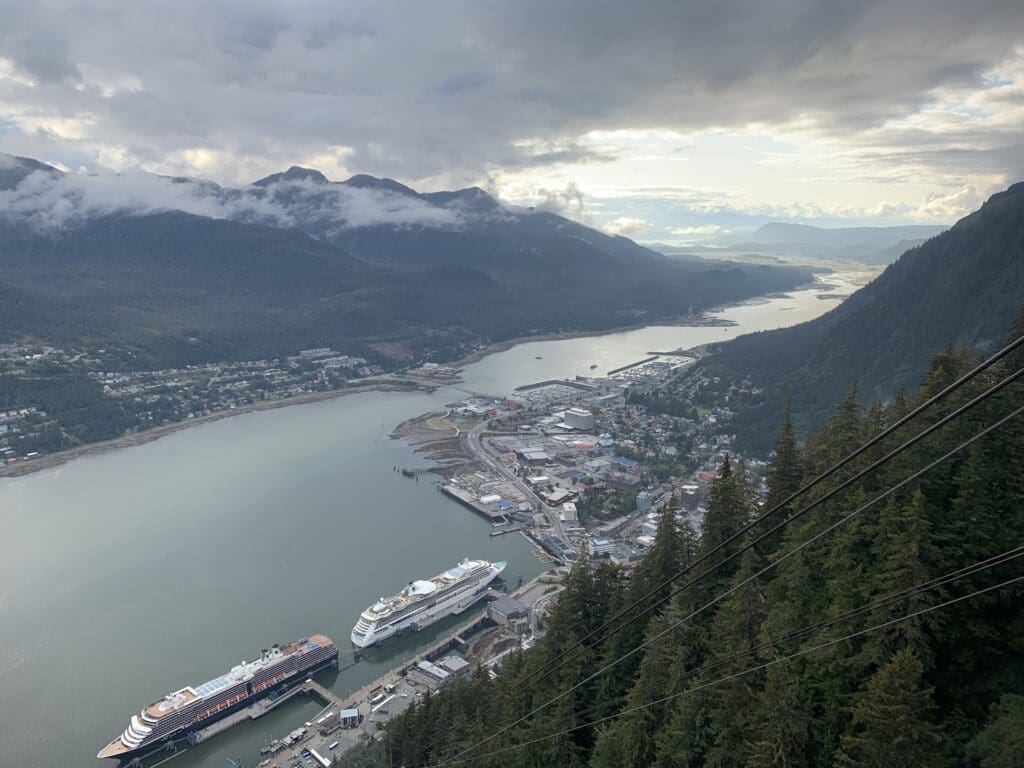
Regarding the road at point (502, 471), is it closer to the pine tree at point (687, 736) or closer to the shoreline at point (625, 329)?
the pine tree at point (687, 736)

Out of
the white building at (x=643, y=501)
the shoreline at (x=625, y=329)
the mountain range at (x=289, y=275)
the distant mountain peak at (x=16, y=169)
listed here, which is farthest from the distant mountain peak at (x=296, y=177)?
the white building at (x=643, y=501)

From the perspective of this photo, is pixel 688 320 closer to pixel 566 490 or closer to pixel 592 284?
pixel 592 284

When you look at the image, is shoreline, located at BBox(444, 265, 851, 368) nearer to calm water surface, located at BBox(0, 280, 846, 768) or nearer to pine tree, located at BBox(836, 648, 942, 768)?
calm water surface, located at BBox(0, 280, 846, 768)

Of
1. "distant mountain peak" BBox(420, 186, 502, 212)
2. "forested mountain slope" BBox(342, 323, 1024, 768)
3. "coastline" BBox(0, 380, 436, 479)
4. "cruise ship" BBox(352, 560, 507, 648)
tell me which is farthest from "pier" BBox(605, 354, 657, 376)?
"distant mountain peak" BBox(420, 186, 502, 212)

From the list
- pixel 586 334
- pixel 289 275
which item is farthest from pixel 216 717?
pixel 289 275

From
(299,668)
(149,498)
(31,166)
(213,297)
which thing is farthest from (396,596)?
(31,166)
